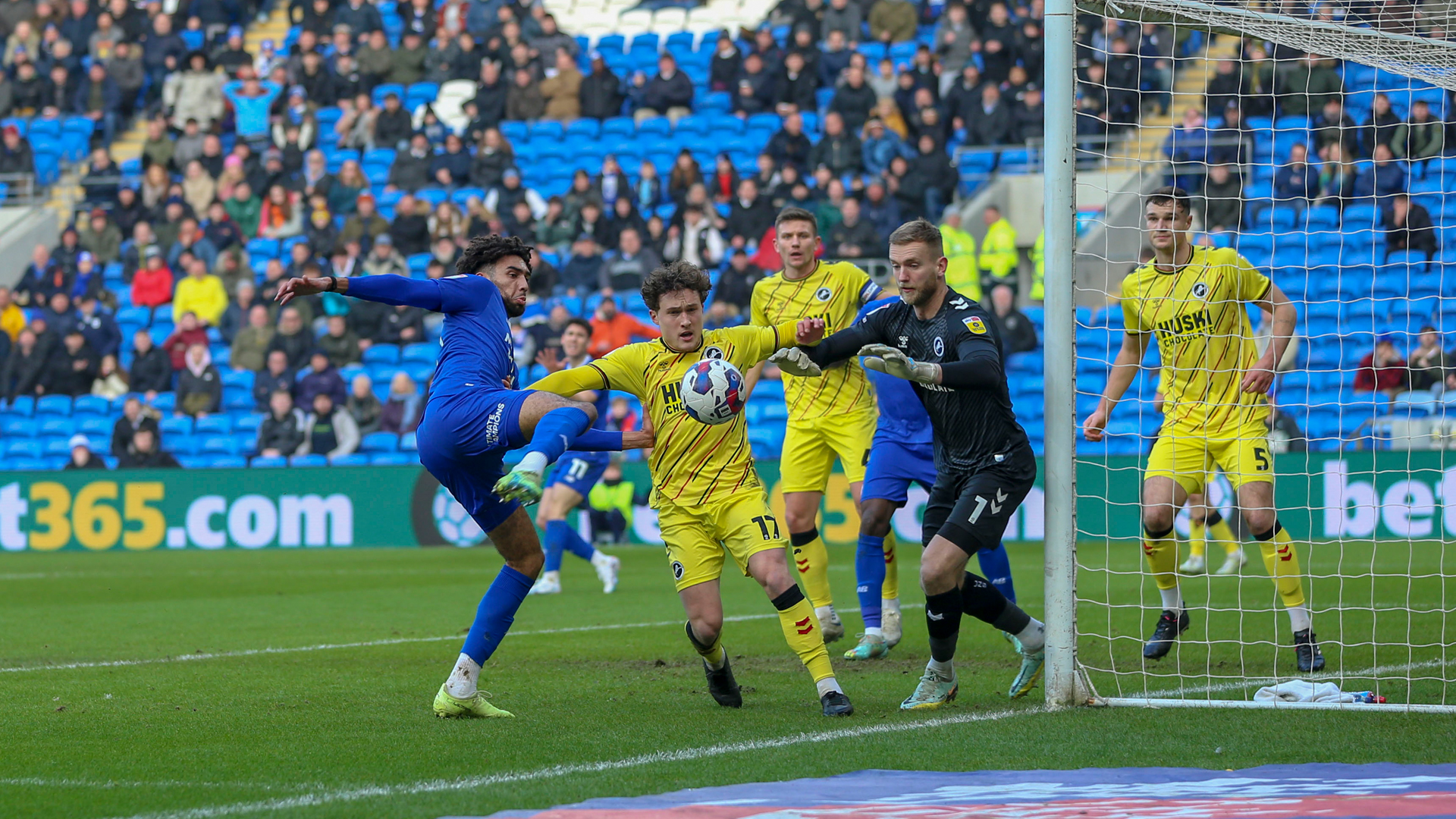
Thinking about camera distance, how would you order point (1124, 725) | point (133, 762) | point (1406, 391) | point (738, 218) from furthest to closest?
point (738, 218)
point (1406, 391)
point (1124, 725)
point (133, 762)

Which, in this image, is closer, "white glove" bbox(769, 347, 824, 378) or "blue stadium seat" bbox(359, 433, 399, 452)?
"white glove" bbox(769, 347, 824, 378)

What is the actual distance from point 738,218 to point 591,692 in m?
13.9

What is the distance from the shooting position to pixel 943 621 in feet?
20.7

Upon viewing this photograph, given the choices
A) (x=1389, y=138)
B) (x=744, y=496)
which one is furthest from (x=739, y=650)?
(x=1389, y=138)

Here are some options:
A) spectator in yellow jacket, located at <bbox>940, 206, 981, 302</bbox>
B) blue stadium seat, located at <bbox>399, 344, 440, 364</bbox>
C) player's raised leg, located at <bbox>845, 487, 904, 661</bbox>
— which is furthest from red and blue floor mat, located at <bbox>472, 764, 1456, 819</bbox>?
blue stadium seat, located at <bbox>399, 344, 440, 364</bbox>

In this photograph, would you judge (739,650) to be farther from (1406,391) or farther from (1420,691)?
(1406,391)

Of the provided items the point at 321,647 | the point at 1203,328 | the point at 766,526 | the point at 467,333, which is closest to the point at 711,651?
the point at 766,526

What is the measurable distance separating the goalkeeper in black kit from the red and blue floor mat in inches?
58.4

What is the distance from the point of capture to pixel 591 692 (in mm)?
6945

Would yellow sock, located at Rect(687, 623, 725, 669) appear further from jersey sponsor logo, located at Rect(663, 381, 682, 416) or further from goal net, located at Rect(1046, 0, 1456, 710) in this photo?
goal net, located at Rect(1046, 0, 1456, 710)

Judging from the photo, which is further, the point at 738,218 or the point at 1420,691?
the point at 738,218

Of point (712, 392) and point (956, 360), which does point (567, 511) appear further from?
point (956, 360)

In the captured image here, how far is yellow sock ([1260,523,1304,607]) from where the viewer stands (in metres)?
7.67

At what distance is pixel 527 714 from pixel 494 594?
1.76 ft
